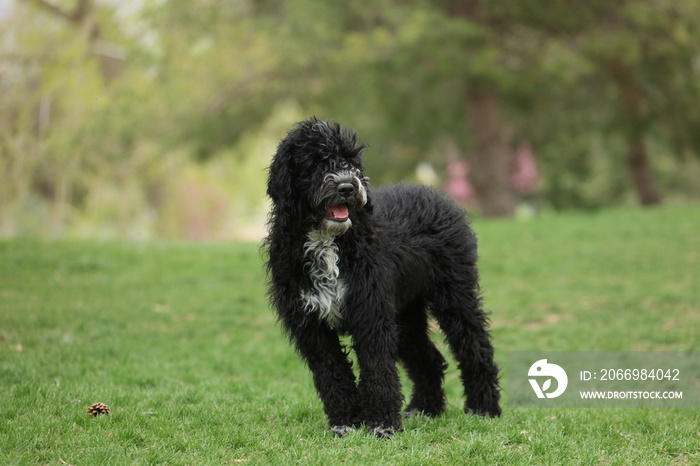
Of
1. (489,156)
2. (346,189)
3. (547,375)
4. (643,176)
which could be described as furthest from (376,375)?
(643,176)

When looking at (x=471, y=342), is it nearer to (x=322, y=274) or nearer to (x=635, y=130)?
(x=322, y=274)

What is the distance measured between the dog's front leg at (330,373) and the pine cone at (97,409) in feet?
5.20

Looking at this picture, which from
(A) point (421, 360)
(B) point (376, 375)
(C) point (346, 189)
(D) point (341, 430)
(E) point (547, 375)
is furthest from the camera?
(E) point (547, 375)

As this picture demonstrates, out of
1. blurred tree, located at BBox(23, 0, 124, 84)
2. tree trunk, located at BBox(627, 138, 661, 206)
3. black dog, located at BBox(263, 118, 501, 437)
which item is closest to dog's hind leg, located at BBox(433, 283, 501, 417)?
black dog, located at BBox(263, 118, 501, 437)

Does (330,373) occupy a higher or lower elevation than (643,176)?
lower

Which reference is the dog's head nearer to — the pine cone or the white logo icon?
the pine cone

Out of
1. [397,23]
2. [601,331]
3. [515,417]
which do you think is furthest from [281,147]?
[397,23]

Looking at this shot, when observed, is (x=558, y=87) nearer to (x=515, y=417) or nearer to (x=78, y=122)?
(x=78, y=122)

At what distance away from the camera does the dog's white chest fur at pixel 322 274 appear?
17.9 ft

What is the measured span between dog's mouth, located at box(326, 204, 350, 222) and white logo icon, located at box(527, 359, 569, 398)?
3517 mm

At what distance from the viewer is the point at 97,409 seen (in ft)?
19.5

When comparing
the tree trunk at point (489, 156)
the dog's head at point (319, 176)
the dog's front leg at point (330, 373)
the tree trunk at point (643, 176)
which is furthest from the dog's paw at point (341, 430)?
the tree trunk at point (643, 176)

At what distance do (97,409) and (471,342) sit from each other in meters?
2.97

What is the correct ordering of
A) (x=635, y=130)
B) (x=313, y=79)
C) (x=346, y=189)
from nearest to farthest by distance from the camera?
(x=346, y=189)
(x=313, y=79)
(x=635, y=130)
